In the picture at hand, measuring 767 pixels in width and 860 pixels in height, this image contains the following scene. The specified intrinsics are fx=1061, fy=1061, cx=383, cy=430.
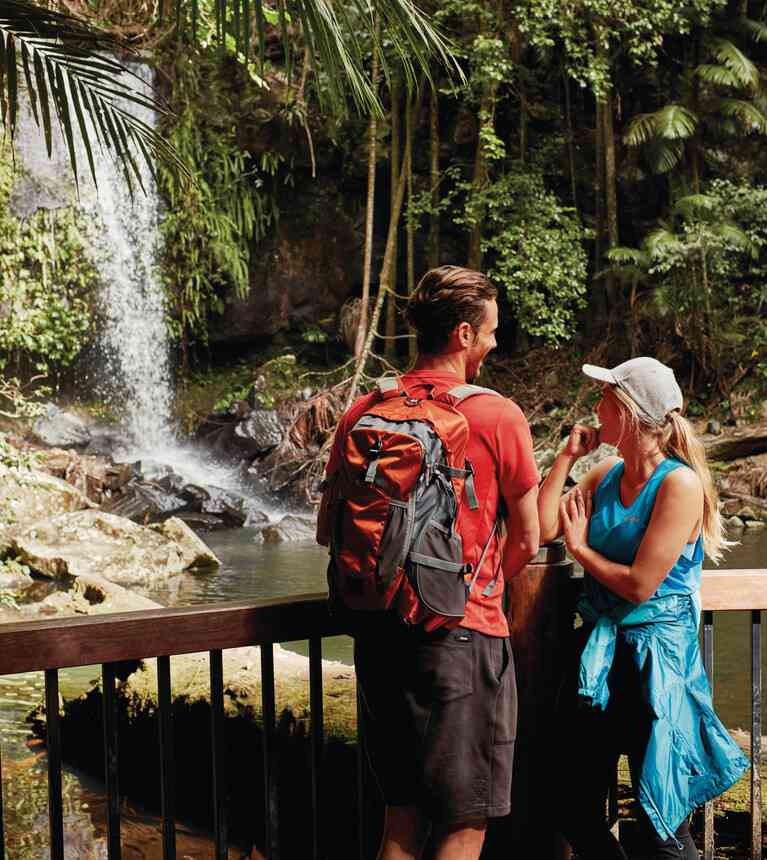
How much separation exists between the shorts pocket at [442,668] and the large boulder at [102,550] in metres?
7.65

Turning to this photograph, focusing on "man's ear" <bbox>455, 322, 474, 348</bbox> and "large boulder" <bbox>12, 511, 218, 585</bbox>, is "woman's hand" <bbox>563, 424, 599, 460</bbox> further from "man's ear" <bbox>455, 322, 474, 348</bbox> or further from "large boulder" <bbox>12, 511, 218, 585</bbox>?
"large boulder" <bbox>12, 511, 218, 585</bbox>

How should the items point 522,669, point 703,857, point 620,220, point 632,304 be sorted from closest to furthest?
point 522,669, point 703,857, point 632,304, point 620,220

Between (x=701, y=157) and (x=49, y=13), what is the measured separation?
15.4m

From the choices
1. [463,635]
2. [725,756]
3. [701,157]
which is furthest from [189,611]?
[701,157]

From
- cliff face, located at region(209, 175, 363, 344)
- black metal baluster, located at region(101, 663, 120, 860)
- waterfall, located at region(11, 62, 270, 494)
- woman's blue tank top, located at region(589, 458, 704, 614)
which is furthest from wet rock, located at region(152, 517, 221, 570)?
cliff face, located at region(209, 175, 363, 344)

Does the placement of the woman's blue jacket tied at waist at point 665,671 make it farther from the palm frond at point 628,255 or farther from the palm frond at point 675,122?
the palm frond at point 675,122

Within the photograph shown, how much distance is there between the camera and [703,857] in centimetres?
285

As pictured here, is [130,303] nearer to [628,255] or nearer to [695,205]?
[628,255]

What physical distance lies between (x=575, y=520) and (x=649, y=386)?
14.8 inches

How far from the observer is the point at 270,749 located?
2508 mm

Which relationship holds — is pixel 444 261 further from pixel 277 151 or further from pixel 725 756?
pixel 725 756

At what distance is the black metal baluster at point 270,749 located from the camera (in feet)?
8.07

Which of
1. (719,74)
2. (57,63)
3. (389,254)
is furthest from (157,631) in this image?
(719,74)

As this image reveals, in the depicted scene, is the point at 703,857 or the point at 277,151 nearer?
the point at 703,857
